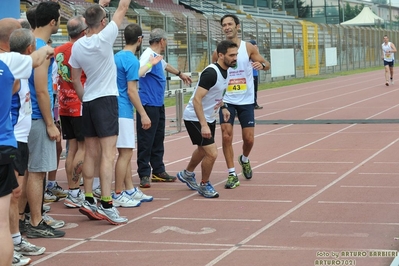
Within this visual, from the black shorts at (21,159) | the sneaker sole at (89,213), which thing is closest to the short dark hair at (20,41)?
the black shorts at (21,159)

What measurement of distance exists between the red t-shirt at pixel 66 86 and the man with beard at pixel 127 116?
0.49 metres

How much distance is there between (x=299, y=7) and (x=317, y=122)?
56493 mm

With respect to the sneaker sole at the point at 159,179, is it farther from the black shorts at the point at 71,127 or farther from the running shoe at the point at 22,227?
the running shoe at the point at 22,227

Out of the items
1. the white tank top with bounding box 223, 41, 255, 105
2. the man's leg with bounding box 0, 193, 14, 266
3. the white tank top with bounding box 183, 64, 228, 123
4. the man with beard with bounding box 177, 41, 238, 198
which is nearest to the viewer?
the man's leg with bounding box 0, 193, 14, 266

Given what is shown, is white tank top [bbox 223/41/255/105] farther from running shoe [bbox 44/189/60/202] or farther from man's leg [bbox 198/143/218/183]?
running shoe [bbox 44/189/60/202]

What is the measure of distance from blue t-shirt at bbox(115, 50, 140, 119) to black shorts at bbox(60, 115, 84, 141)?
489 millimetres

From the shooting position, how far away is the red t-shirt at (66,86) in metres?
9.33

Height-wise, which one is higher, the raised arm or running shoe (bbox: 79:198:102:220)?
the raised arm

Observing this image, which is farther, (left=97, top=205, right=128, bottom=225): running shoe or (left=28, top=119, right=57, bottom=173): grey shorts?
(left=97, top=205, right=128, bottom=225): running shoe

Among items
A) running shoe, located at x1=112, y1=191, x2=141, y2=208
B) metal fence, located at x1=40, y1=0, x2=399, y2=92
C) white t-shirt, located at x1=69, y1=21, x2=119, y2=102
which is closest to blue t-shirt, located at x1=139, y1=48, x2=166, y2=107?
running shoe, located at x1=112, y1=191, x2=141, y2=208

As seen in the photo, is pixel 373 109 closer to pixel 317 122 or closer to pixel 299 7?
pixel 317 122

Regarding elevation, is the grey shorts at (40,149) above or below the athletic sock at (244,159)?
above

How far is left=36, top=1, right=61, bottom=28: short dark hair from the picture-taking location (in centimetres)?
780

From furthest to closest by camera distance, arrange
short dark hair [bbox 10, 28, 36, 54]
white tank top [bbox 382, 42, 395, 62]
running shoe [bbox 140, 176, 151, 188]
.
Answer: white tank top [bbox 382, 42, 395, 62] < running shoe [bbox 140, 176, 151, 188] < short dark hair [bbox 10, 28, 36, 54]
